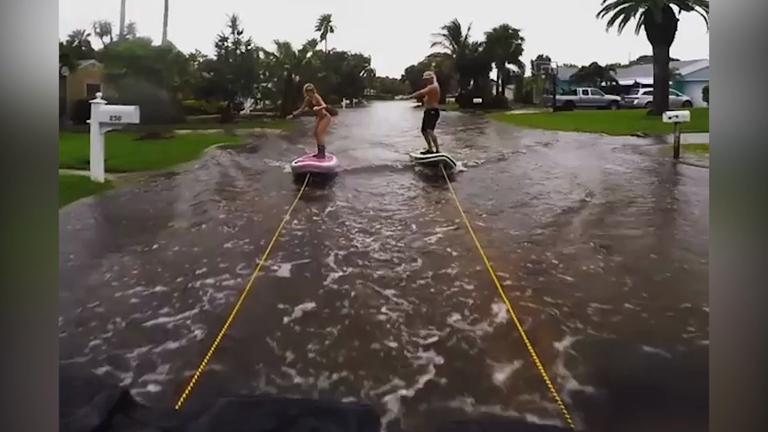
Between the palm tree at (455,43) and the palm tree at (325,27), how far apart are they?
0.90 feet

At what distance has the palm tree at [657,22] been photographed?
5.81ft

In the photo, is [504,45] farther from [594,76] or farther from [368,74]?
[368,74]

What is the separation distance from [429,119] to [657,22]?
666 mm

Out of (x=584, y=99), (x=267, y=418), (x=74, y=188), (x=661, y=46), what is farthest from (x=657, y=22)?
(x=74, y=188)

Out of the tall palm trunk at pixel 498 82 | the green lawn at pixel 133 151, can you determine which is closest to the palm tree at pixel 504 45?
the tall palm trunk at pixel 498 82

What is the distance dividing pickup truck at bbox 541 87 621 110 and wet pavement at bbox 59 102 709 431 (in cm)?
10

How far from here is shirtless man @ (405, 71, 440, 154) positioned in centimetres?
182

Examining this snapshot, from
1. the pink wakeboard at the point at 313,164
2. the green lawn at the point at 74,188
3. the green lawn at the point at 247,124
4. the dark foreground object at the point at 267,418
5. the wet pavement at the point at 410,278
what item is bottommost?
the dark foreground object at the point at 267,418

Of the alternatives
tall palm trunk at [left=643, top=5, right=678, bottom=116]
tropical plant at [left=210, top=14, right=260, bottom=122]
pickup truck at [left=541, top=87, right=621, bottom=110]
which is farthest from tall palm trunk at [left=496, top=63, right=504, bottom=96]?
tropical plant at [left=210, top=14, right=260, bottom=122]

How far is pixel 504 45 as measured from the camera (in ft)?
5.82

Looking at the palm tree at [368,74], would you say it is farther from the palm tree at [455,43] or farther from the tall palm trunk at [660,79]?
the tall palm trunk at [660,79]

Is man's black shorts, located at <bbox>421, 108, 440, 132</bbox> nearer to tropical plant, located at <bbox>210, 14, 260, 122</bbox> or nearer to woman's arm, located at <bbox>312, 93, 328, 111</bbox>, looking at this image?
woman's arm, located at <bbox>312, 93, 328, 111</bbox>
